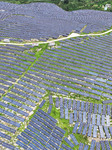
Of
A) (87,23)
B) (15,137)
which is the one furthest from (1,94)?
(87,23)

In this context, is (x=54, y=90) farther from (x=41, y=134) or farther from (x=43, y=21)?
(x=43, y=21)

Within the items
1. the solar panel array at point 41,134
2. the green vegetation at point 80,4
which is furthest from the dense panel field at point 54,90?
the green vegetation at point 80,4

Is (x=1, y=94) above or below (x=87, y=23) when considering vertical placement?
below

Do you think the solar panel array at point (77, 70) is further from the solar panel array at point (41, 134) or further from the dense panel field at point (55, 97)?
the solar panel array at point (41, 134)

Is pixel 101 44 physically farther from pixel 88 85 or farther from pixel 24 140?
pixel 24 140

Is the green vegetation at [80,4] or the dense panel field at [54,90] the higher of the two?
the green vegetation at [80,4]

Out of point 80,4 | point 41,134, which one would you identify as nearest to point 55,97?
point 41,134

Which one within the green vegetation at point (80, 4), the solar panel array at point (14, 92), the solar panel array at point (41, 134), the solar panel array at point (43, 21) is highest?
the green vegetation at point (80, 4)

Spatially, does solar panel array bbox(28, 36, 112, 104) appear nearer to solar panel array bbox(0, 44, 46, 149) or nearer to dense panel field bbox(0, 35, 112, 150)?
dense panel field bbox(0, 35, 112, 150)
